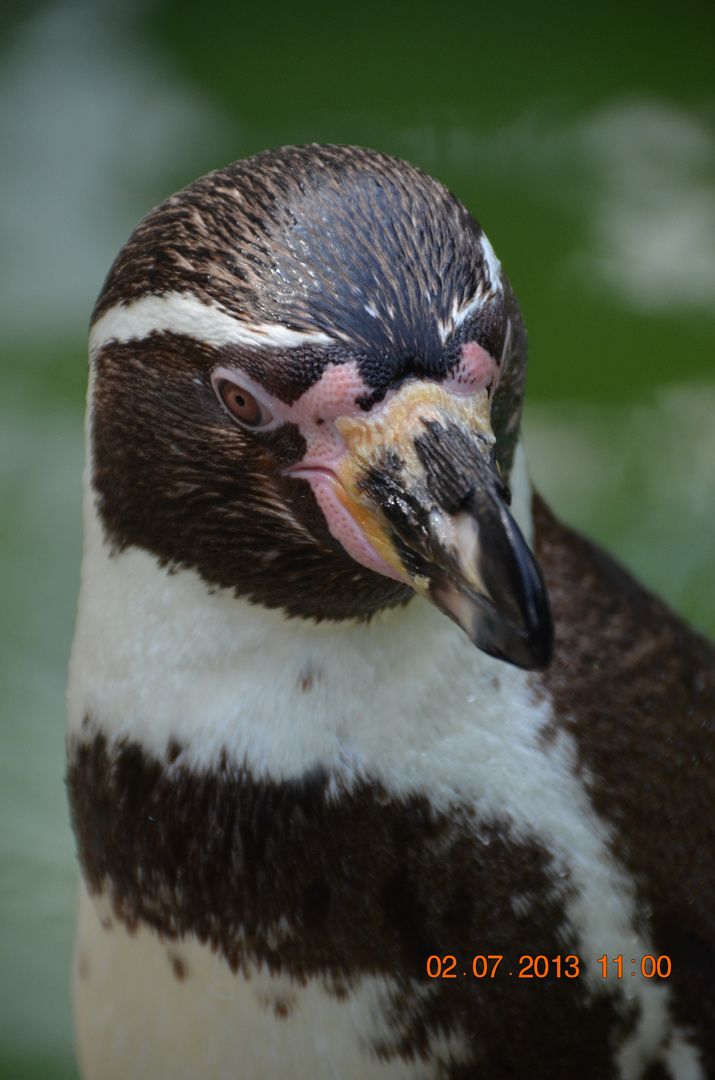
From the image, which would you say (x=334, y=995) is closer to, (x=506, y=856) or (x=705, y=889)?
(x=506, y=856)

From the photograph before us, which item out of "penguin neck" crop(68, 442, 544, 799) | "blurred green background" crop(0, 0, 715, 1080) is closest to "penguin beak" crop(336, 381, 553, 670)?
"penguin neck" crop(68, 442, 544, 799)

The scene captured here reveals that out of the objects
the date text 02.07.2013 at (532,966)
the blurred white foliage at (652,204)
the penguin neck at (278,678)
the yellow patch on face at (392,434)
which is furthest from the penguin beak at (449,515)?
the blurred white foliage at (652,204)

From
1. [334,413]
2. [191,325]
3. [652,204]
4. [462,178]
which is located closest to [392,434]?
[334,413]

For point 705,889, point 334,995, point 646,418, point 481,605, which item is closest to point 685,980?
point 705,889

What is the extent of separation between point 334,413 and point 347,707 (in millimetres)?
250

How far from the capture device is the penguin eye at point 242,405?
772 mm

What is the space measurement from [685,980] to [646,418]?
1324 mm

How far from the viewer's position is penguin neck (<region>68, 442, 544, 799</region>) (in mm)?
879

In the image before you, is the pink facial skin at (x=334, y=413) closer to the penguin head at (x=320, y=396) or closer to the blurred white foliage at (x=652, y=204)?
the penguin head at (x=320, y=396)

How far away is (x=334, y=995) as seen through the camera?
0.91 m

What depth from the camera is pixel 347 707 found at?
889mm

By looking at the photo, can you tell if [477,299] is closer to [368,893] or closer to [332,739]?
[332,739]

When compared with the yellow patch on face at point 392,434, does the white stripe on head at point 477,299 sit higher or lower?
higher

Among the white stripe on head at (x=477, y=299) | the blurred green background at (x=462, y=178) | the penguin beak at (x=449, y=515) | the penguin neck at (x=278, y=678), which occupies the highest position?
the blurred green background at (x=462, y=178)
